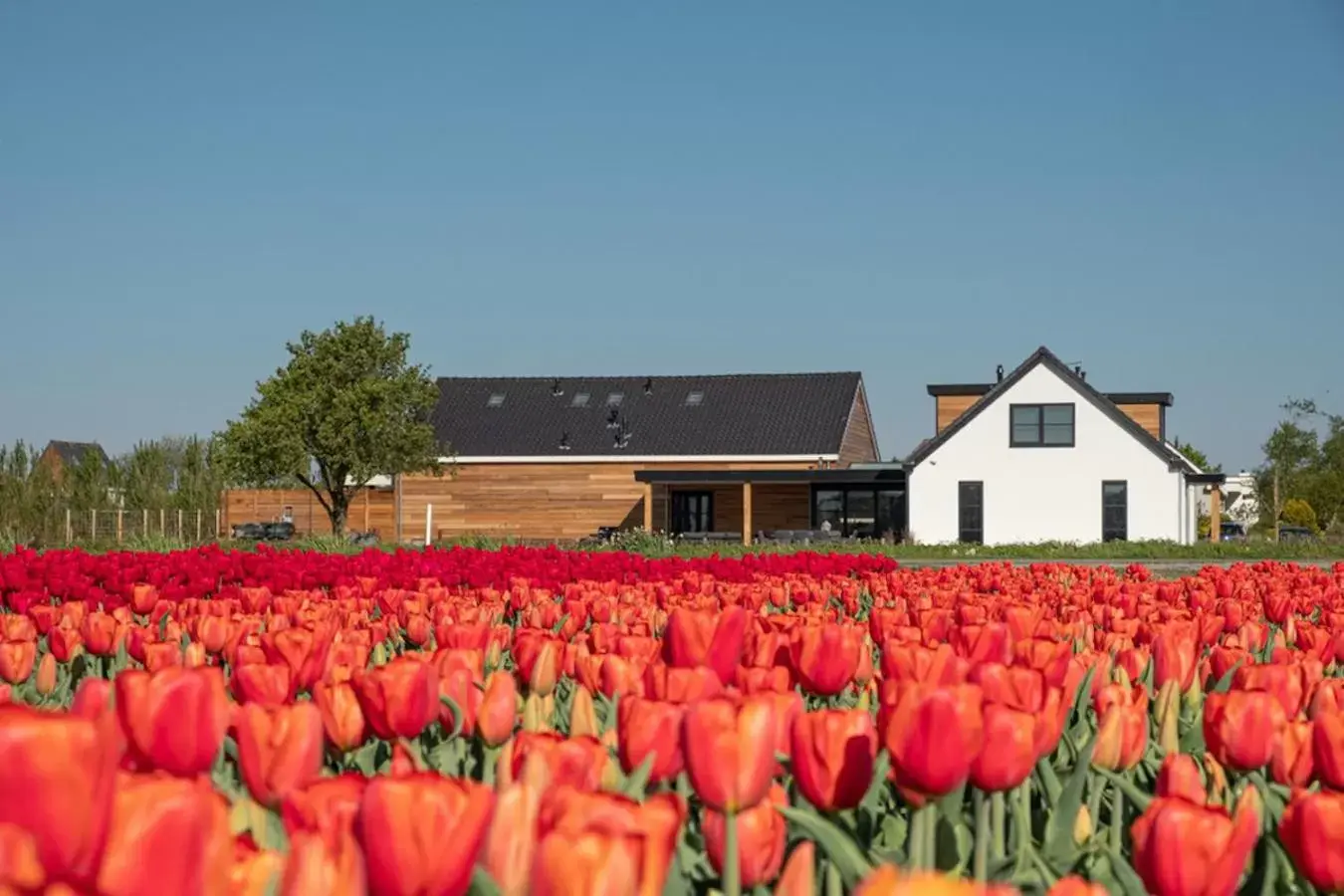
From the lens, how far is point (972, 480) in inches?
1805

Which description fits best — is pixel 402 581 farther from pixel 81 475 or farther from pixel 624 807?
pixel 81 475

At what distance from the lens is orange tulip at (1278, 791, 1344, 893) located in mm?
1971

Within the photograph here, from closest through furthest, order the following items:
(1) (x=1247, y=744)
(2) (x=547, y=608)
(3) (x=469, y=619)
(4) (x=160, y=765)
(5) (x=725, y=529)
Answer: (4) (x=160, y=765), (1) (x=1247, y=744), (3) (x=469, y=619), (2) (x=547, y=608), (5) (x=725, y=529)

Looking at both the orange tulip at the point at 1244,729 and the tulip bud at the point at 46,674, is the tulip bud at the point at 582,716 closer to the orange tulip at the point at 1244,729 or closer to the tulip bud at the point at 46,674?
the orange tulip at the point at 1244,729

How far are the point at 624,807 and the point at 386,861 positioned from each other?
0.23 meters

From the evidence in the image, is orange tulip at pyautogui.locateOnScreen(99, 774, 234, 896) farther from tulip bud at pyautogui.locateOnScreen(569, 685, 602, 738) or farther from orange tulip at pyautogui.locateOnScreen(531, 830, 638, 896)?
tulip bud at pyautogui.locateOnScreen(569, 685, 602, 738)

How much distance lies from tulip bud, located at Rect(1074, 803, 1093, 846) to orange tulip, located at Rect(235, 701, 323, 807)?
1315mm

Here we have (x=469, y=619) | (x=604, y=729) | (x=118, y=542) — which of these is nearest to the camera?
(x=604, y=729)

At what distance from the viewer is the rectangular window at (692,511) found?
175 ft

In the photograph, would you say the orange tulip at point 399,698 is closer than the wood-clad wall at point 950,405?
Yes

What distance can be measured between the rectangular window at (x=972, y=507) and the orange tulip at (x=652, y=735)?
4431cm

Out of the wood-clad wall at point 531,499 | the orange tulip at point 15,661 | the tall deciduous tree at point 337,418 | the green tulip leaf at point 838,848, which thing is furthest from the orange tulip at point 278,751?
the wood-clad wall at point 531,499

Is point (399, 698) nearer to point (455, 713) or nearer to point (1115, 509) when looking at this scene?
point (455, 713)

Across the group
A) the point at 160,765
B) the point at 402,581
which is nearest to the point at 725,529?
the point at 402,581
